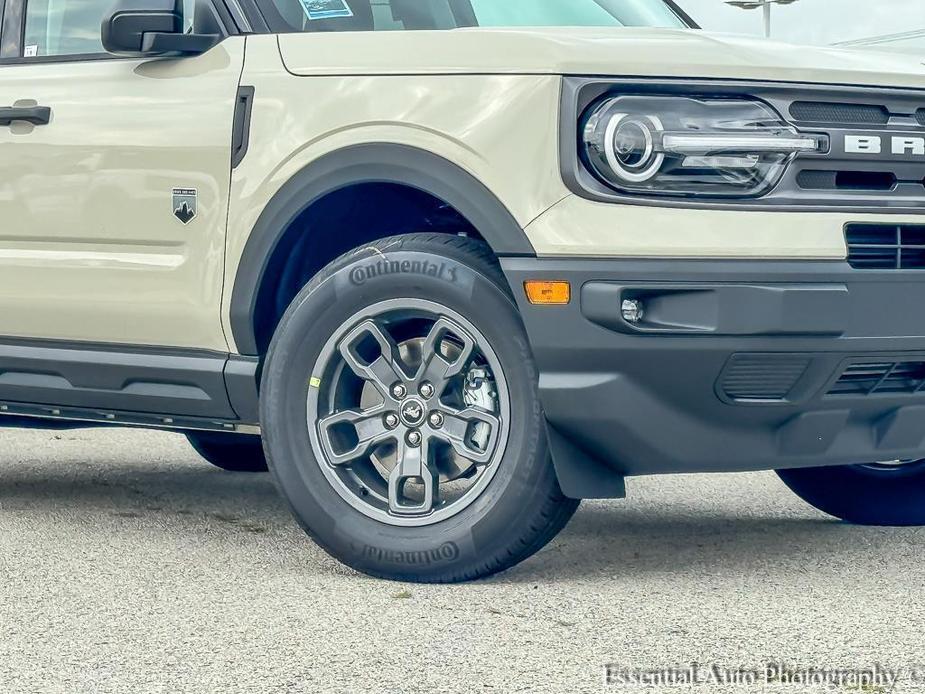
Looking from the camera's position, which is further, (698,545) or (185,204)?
(698,545)

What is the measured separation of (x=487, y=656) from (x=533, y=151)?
125 centimetres

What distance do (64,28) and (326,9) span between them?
3.18 feet

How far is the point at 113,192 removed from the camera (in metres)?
4.66

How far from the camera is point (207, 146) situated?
449cm

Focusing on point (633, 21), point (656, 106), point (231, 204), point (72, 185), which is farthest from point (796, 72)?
point (72, 185)

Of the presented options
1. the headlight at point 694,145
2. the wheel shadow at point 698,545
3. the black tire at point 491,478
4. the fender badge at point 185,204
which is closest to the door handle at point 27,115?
the fender badge at point 185,204

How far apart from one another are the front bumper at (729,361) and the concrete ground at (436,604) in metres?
0.40

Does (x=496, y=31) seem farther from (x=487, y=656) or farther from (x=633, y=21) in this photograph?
(x=487, y=656)

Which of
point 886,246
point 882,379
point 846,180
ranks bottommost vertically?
point 882,379

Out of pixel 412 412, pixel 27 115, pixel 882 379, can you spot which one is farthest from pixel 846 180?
pixel 27 115

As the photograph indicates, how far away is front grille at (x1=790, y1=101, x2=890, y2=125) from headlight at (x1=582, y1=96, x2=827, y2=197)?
0.06 metres

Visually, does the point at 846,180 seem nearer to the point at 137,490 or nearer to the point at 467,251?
the point at 467,251

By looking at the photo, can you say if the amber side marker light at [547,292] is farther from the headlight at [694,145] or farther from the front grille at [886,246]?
the front grille at [886,246]

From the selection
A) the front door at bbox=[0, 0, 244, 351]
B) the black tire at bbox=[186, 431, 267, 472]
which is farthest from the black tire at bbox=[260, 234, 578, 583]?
the black tire at bbox=[186, 431, 267, 472]
